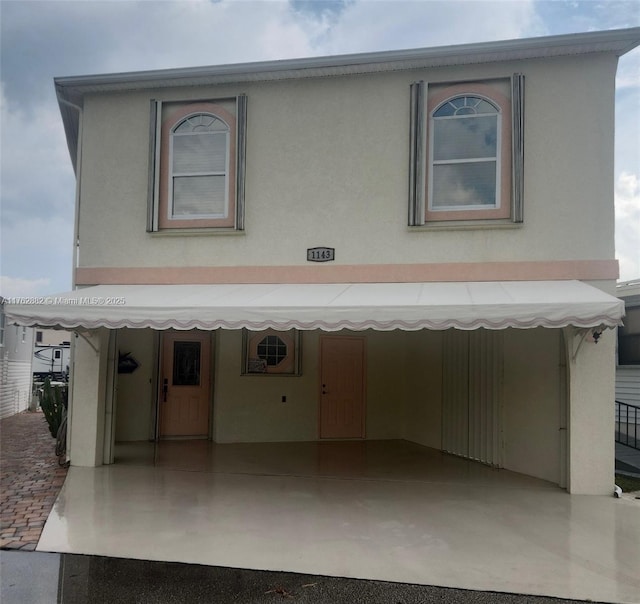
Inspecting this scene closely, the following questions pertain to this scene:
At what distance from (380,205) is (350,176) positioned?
2.76 feet

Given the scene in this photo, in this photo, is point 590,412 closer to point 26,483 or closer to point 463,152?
point 463,152

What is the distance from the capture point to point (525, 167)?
10156 mm

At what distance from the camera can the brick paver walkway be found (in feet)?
23.0

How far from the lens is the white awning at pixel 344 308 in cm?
751

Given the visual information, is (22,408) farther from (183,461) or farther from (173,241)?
(173,241)

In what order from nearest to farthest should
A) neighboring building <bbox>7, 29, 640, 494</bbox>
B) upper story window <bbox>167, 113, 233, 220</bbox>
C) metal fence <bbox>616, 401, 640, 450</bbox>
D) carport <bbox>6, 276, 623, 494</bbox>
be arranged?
carport <bbox>6, 276, 623, 494</bbox>, neighboring building <bbox>7, 29, 640, 494</bbox>, upper story window <bbox>167, 113, 233, 220</bbox>, metal fence <bbox>616, 401, 640, 450</bbox>

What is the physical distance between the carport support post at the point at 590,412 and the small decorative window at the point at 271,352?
7.56 m

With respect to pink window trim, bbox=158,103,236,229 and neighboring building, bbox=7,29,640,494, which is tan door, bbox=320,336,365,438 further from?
pink window trim, bbox=158,103,236,229

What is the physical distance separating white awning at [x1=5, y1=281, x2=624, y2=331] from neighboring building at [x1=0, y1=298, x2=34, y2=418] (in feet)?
40.8

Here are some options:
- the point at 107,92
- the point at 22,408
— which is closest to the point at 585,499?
the point at 107,92

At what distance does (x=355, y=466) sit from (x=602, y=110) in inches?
338

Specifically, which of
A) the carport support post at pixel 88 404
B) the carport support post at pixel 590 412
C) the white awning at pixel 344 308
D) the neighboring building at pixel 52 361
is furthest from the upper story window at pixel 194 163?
the neighboring building at pixel 52 361

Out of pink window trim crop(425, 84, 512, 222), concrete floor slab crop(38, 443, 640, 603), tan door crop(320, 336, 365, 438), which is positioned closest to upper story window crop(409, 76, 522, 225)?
pink window trim crop(425, 84, 512, 222)

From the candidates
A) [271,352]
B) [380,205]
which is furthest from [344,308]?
[271,352]
